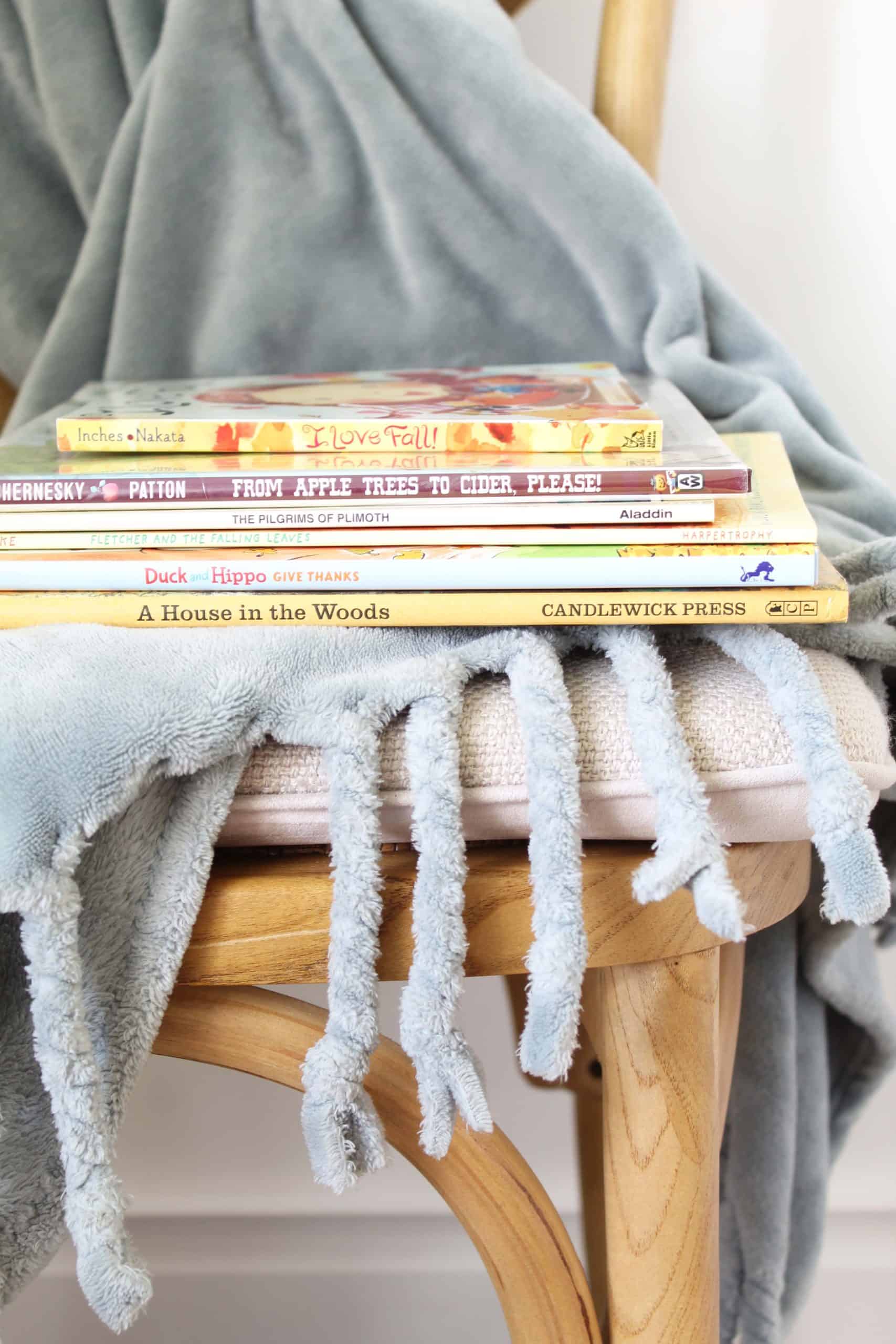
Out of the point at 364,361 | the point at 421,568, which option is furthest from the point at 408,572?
the point at 364,361

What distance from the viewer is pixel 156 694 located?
1.23ft

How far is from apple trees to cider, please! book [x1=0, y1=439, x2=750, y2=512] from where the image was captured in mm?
422

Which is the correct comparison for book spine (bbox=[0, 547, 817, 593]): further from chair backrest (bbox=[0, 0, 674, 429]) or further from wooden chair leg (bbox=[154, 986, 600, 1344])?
chair backrest (bbox=[0, 0, 674, 429])

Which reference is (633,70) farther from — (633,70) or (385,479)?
(385,479)

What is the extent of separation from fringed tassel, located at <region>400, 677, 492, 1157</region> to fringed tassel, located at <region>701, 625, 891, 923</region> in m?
0.12

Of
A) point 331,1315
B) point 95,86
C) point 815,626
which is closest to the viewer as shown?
Result: point 815,626

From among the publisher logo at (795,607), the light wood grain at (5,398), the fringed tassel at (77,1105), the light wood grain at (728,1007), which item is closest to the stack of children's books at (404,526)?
the publisher logo at (795,607)

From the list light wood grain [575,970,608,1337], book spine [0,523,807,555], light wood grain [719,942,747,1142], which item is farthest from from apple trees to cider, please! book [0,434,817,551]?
light wood grain [575,970,608,1337]

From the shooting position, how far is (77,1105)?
360 millimetres

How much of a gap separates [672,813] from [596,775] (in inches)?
1.5

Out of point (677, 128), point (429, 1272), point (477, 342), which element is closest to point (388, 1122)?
point (477, 342)

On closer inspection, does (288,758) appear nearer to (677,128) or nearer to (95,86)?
(95,86)

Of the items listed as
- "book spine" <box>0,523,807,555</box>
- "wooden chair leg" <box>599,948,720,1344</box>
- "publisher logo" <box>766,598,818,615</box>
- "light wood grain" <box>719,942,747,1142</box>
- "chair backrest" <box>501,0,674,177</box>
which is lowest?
"light wood grain" <box>719,942,747,1142</box>

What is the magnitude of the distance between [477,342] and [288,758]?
1.40 feet
